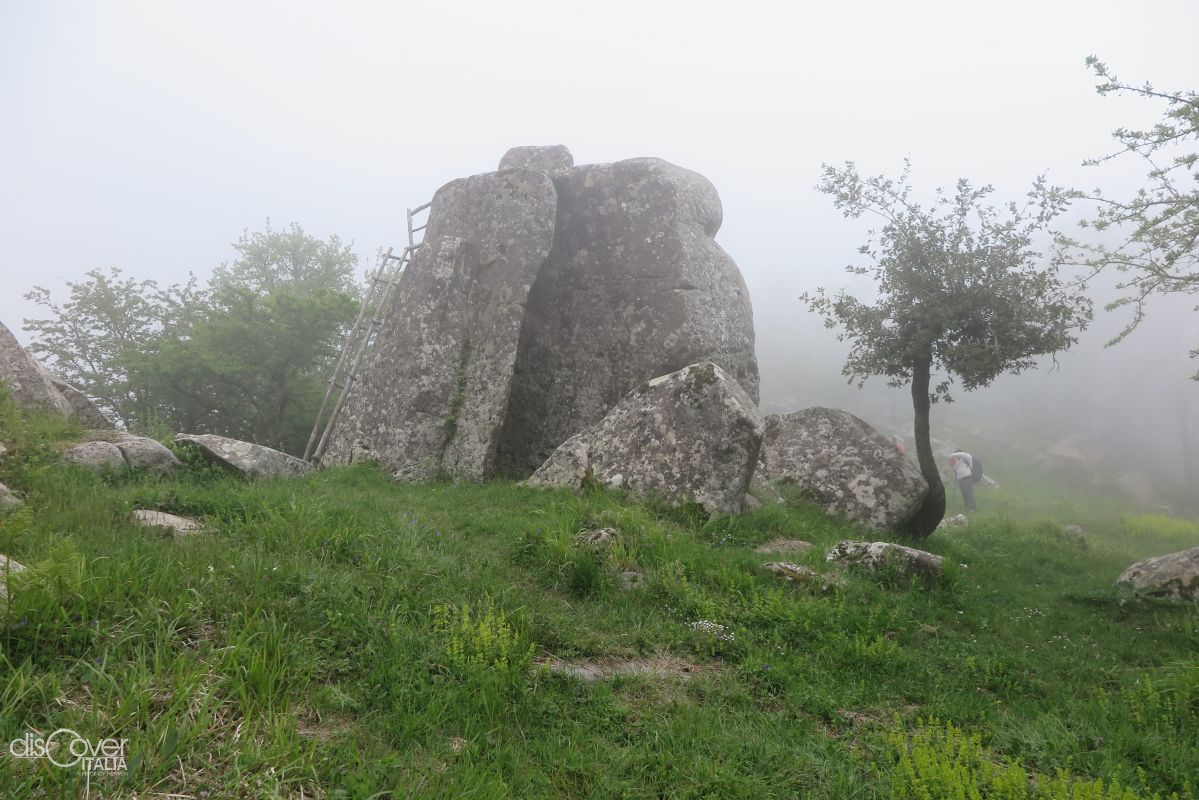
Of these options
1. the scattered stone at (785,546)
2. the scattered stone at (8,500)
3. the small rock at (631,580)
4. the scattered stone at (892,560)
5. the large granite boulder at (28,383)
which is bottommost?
the small rock at (631,580)

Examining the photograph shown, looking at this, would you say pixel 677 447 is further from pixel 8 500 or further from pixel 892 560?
pixel 8 500

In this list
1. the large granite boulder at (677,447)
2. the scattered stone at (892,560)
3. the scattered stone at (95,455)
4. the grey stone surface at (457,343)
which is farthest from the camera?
the grey stone surface at (457,343)

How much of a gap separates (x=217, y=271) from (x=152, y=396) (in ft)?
44.5

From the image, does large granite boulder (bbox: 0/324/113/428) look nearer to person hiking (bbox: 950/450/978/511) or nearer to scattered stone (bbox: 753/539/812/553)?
scattered stone (bbox: 753/539/812/553)

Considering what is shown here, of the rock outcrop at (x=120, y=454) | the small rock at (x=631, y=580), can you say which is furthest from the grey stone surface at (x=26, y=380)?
the small rock at (x=631, y=580)

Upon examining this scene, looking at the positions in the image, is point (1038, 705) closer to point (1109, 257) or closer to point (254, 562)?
point (254, 562)

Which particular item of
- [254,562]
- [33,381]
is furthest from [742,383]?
[33,381]

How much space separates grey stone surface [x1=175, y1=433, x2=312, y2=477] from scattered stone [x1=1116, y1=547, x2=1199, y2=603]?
1497 cm

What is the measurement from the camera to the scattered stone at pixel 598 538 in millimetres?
8164

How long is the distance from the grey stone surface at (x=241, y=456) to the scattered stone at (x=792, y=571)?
9.46 m

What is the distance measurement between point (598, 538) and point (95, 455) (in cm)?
830

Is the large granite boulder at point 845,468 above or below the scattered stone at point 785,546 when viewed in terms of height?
above

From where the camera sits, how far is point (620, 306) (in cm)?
1602

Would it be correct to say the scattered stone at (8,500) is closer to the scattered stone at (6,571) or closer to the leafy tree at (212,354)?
the scattered stone at (6,571)
